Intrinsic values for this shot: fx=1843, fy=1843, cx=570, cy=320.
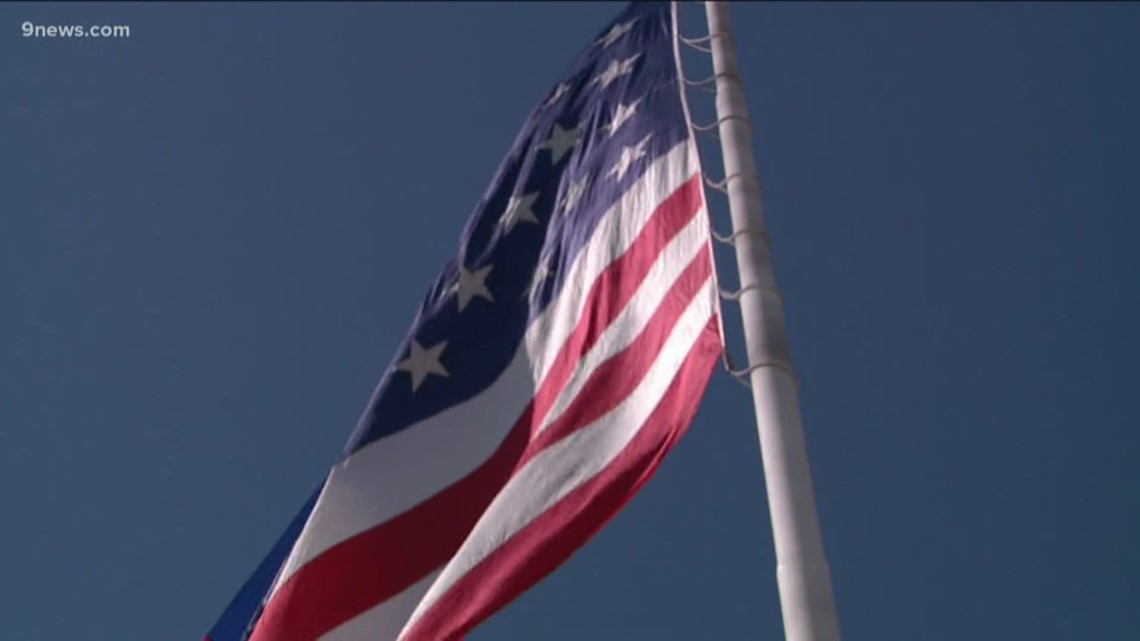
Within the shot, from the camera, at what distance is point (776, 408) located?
33.4 feet

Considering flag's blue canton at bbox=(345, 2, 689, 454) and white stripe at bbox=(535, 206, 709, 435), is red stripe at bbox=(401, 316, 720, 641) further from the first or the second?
flag's blue canton at bbox=(345, 2, 689, 454)

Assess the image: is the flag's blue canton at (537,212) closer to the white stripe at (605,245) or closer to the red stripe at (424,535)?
the white stripe at (605,245)

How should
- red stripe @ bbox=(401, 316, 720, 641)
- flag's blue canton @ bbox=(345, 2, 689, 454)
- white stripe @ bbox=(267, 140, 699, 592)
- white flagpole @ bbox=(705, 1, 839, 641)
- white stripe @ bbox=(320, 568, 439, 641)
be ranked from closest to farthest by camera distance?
white flagpole @ bbox=(705, 1, 839, 641), red stripe @ bbox=(401, 316, 720, 641), white stripe @ bbox=(320, 568, 439, 641), white stripe @ bbox=(267, 140, 699, 592), flag's blue canton @ bbox=(345, 2, 689, 454)

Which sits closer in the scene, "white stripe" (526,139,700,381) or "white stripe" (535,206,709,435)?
"white stripe" (535,206,709,435)

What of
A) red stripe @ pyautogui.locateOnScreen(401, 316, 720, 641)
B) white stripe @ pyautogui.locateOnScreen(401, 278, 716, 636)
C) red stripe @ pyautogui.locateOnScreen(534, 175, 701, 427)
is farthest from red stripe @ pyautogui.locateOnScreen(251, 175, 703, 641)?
red stripe @ pyautogui.locateOnScreen(401, 316, 720, 641)

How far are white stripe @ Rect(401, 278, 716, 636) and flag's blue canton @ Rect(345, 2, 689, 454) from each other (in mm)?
1641

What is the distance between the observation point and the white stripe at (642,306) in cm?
1122

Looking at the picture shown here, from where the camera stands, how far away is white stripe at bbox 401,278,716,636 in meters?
10.5

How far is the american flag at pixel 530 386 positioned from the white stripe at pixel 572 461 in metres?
0.01

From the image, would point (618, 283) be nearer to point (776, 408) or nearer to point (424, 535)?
point (776, 408)

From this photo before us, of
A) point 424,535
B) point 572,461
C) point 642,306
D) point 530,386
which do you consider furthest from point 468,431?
point 572,461

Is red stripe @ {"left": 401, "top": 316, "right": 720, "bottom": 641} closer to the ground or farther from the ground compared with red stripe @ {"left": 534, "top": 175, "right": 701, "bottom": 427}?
closer to the ground

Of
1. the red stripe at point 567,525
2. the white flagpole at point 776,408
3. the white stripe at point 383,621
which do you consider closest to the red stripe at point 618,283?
the white flagpole at point 776,408

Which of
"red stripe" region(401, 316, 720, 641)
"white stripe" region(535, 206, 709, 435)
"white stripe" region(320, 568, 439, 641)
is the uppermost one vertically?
"white stripe" region(535, 206, 709, 435)
